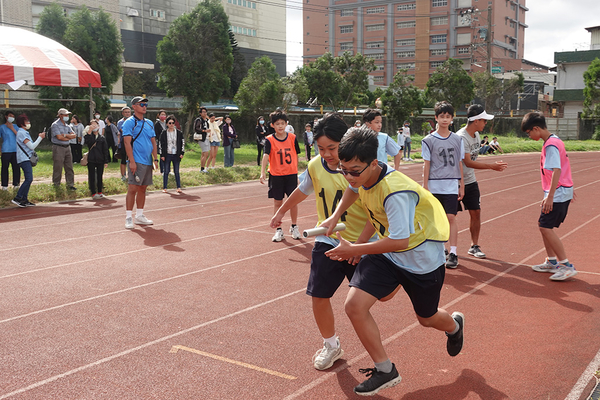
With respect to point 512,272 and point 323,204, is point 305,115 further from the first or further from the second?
point 323,204

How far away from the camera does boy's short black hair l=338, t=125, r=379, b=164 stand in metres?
3.33

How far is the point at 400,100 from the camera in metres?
40.6

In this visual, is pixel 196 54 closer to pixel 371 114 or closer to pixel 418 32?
pixel 371 114

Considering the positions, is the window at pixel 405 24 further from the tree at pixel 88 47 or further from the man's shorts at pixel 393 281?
the man's shorts at pixel 393 281

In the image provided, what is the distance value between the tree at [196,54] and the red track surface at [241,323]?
20095 mm

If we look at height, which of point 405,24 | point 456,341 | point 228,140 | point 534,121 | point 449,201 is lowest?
point 456,341

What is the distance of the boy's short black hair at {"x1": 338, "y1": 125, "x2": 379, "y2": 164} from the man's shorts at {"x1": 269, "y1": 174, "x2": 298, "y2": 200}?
18.6ft

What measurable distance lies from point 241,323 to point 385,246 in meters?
2.29

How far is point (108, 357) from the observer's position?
4465 millimetres

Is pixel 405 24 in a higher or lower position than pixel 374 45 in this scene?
higher

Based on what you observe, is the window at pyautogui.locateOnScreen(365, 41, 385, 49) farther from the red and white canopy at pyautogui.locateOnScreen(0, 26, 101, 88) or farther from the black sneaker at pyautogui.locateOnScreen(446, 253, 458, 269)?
the black sneaker at pyautogui.locateOnScreen(446, 253, 458, 269)

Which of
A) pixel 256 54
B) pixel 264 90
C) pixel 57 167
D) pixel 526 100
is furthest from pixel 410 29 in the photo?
pixel 57 167

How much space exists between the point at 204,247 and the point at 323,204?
4.45 metres

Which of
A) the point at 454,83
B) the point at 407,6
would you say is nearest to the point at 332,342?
the point at 454,83
